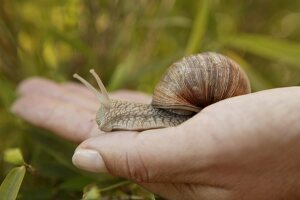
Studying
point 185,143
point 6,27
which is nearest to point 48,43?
point 6,27

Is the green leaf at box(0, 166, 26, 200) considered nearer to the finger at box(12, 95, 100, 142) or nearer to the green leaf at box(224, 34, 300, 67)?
the finger at box(12, 95, 100, 142)

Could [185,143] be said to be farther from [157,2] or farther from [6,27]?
[157,2]

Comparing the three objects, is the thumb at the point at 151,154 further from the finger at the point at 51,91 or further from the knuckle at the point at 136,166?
the finger at the point at 51,91

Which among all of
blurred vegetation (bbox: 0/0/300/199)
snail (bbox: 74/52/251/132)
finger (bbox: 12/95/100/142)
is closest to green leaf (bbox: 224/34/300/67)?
blurred vegetation (bbox: 0/0/300/199)

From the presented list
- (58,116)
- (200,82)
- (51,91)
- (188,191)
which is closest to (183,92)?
(200,82)

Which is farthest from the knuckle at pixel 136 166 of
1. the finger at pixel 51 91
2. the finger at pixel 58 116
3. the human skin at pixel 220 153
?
the finger at pixel 51 91

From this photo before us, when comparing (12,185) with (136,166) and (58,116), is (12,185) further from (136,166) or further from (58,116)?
(58,116)
